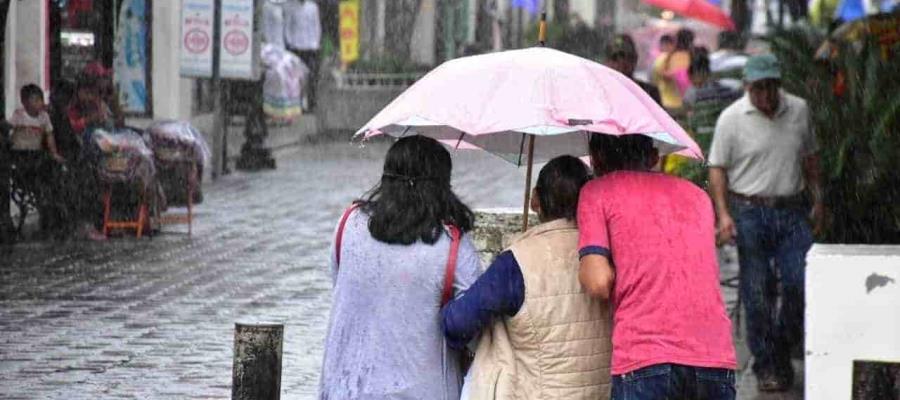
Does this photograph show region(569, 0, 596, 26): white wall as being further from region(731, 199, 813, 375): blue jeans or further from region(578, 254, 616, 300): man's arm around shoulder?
region(578, 254, 616, 300): man's arm around shoulder

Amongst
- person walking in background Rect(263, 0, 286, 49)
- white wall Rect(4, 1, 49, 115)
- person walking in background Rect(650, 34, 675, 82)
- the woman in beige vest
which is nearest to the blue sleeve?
the woman in beige vest

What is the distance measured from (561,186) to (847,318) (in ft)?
3.65

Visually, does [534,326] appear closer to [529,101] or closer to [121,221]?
[529,101]

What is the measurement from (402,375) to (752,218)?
4691 mm

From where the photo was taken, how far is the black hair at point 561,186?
5.75 m

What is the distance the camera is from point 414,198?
5.71m

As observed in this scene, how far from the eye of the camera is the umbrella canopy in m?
5.82

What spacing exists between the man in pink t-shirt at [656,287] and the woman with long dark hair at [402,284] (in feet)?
1.38

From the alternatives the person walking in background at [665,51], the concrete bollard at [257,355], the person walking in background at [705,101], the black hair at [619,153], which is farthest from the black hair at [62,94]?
the black hair at [619,153]

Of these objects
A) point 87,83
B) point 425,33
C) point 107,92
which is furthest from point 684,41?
point 425,33

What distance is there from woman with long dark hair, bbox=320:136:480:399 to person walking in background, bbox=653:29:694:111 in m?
16.0

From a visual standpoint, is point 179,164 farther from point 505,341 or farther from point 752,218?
point 505,341

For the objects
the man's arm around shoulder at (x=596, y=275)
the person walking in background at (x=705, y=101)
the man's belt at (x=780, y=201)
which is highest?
the person walking in background at (x=705, y=101)

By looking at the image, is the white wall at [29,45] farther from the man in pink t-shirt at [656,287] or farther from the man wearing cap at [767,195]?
the man in pink t-shirt at [656,287]
